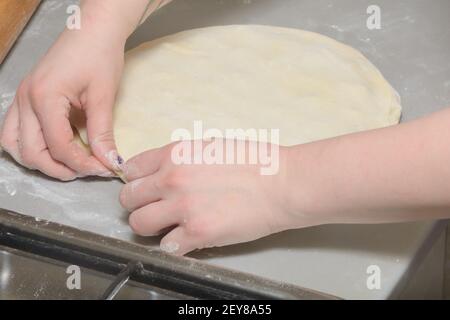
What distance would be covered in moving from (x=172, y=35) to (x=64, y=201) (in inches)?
12.5

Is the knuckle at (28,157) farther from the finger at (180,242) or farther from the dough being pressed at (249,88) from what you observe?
the finger at (180,242)

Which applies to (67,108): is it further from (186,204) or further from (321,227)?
(321,227)

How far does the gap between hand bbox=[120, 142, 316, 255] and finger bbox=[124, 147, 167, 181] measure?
0.05 ft

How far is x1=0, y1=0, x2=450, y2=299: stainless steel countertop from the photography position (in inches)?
37.2

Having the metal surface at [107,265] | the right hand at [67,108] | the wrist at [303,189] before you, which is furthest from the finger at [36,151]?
the wrist at [303,189]

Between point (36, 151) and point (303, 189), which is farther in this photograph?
point (36, 151)

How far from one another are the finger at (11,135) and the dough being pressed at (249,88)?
8 cm

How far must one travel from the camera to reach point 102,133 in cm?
103

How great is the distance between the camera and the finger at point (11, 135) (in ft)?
3.47

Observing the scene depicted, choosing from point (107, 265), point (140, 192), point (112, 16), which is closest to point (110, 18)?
point (112, 16)

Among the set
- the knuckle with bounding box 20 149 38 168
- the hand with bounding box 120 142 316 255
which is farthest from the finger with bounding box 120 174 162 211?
the knuckle with bounding box 20 149 38 168

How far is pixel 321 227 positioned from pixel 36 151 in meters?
0.36

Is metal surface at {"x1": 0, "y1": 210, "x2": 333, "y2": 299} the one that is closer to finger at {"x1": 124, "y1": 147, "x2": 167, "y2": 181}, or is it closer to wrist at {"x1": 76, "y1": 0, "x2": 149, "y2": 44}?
finger at {"x1": 124, "y1": 147, "x2": 167, "y2": 181}

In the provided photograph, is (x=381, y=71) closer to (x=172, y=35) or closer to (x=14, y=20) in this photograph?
(x=172, y=35)
